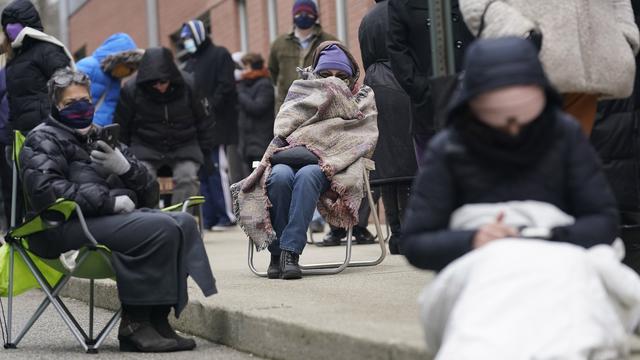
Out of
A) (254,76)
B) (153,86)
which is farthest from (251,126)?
(153,86)

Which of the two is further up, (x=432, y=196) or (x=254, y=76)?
(x=432, y=196)

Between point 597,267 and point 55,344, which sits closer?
point 597,267

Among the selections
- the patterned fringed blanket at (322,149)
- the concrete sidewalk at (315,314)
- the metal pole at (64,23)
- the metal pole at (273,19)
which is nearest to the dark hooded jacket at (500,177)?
the concrete sidewalk at (315,314)

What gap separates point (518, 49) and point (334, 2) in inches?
500

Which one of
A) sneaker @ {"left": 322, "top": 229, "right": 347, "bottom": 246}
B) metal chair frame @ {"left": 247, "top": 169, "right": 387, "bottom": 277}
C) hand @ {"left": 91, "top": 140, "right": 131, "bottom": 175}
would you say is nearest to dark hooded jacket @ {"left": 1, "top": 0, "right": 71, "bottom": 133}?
metal chair frame @ {"left": 247, "top": 169, "right": 387, "bottom": 277}

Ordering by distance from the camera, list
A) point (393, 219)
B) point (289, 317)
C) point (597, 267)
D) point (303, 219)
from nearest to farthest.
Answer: point (597, 267) < point (289, 317) < point (303, 219) < point (393, 219)

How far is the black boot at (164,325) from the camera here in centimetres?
667

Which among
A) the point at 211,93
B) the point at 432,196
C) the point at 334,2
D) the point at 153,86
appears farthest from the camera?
the point at 334,2

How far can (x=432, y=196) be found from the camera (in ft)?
13.9

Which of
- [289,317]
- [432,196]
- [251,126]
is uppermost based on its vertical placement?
[432,196]

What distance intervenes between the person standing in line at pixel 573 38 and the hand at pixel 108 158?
1912mm

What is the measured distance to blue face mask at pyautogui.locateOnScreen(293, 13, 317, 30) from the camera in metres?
12.9

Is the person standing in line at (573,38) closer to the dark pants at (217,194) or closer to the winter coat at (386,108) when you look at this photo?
the winter coat at (386,108)

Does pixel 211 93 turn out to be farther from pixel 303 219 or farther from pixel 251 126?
pixel 303 219
